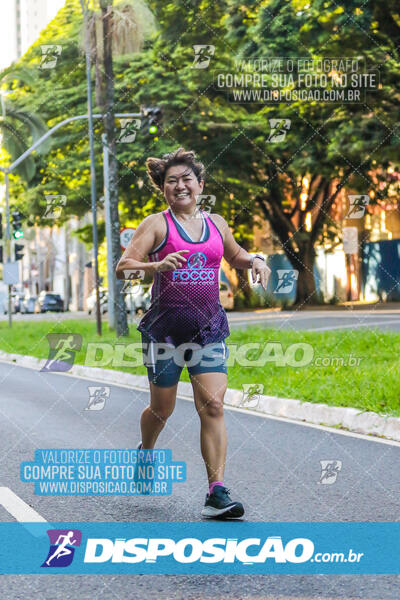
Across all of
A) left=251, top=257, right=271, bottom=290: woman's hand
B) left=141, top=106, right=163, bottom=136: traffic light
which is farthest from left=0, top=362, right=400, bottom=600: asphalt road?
left=141, top=106, right=163, bottom=136: traffic light

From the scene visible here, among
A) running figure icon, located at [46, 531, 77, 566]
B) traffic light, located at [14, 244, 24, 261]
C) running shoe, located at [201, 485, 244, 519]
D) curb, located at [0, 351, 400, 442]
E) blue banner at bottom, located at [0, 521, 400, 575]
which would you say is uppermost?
traffic light, located at [14, 244, 24, 261]

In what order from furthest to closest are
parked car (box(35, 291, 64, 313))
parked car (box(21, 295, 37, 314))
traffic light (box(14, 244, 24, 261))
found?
parked car (box(21, 295, 37, 314)), parked car (box(35, 291, 64, 313)), traffic light (box(14, 244, 24, 261))

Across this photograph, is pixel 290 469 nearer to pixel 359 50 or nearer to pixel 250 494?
pixel 250 494

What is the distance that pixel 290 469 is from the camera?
21.9ft

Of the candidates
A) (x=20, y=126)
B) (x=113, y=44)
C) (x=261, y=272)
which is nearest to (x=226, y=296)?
→ (x=20, y=126)

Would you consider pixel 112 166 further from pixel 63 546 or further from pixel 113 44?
pixel 63 546

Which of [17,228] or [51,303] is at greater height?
[17,228]

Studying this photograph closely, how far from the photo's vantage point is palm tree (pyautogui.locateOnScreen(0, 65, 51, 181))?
101 feet

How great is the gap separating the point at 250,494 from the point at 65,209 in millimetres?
27134

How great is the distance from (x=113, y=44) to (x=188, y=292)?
16071mm

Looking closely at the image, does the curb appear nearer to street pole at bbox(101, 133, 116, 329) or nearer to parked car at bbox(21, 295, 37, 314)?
street pole at bbox(101, 133, 116, 329)

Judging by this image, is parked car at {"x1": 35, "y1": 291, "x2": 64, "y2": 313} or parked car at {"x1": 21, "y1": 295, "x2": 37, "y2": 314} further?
parked car at {"x1": 21, "y1": 295, "x2": 37, "y2": 314}

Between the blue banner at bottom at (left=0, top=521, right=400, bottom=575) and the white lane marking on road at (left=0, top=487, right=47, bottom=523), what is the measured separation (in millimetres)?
137

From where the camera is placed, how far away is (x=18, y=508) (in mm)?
5555
